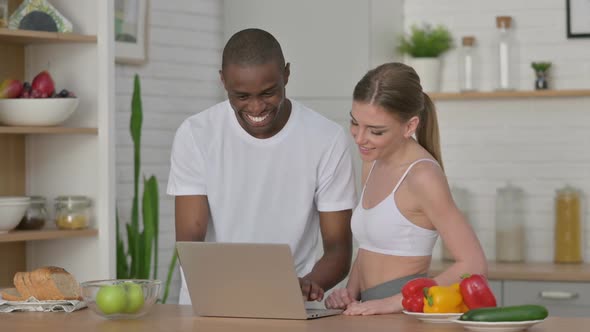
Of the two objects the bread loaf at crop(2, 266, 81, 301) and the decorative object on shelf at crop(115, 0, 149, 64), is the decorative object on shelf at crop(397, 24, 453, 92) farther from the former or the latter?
the bread loaf at crop(2, 266, 81, 301)

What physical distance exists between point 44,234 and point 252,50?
5.06 feet

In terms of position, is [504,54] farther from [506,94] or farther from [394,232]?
[394,232]

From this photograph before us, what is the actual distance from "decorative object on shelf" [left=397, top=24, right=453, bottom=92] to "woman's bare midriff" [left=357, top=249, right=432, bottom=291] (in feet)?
7.83

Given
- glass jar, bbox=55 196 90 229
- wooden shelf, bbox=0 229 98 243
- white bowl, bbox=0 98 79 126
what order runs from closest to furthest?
wooden shelf, bbox=0 229 98 243, white bowl, bbox=0 98 79 126, glass jar, bbox=55 196 90 229

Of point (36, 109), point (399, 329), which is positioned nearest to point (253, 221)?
point (399, 329)

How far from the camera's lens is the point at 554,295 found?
4.69m

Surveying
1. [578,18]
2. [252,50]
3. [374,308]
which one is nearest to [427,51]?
[578,18]

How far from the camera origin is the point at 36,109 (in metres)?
4.12

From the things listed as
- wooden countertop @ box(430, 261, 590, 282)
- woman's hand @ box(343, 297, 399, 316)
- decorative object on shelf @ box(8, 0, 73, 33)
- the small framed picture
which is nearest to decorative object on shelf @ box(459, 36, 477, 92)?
the small framed picture

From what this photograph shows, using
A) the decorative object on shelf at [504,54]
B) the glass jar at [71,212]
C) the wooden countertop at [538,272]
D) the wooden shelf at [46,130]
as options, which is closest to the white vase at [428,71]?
the decorative object on shelf at [504,54]

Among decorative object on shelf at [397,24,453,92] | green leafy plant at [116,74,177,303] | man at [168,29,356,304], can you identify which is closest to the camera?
man at [168,29,356,304]

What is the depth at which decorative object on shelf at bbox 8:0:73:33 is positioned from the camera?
13.8 ft

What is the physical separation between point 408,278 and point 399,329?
50 centimetres

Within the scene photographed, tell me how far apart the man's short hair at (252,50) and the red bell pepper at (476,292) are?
35.3 inches
